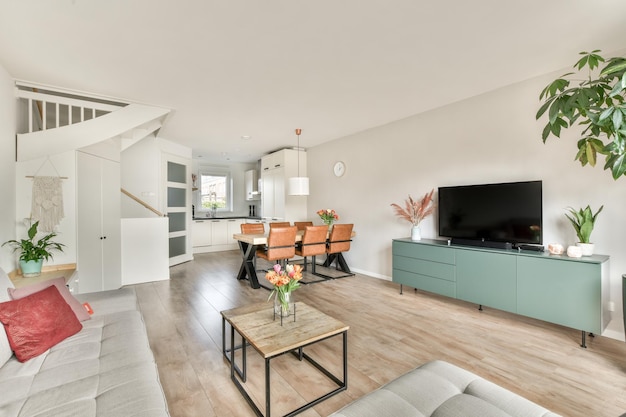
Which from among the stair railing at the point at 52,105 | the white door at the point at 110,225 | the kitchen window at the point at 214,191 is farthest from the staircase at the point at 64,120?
the kitchen window at the point at 214,191

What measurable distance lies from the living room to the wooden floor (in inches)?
31.8

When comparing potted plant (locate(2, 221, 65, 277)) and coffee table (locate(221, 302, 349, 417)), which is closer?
coffee table (locate(221, 302, 349, 417))

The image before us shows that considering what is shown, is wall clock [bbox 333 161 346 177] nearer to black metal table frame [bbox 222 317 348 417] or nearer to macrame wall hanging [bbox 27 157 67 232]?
black metal table frame [bbox 222 317 348 417]

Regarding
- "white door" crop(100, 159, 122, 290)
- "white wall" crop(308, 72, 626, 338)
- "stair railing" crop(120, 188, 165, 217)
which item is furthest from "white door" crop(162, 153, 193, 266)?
"white wall" crop(308, 72, 626, 338)

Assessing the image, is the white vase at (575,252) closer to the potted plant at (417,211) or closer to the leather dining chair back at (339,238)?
the potted plant at (417,211)

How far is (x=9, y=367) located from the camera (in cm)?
144

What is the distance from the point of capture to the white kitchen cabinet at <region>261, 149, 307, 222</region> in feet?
21.0

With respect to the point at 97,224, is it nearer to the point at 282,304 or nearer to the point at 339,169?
the point at 282,304

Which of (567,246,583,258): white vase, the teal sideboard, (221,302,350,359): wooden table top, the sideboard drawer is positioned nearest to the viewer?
(221,302,350,359): wooden table top

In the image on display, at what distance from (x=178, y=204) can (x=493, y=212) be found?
5.66m

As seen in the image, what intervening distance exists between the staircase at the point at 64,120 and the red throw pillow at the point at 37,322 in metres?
2.17

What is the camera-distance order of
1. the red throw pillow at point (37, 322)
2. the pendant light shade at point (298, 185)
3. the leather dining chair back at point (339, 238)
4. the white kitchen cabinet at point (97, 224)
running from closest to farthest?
the red throw pillow at point (37, 322) < the white kitchen cabinet at point (97, 224) < the leather dining chair back at point (339, 238) < the pendant light shade at point (298, 185)

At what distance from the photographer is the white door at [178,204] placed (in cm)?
581

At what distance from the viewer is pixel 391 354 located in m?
2.35
